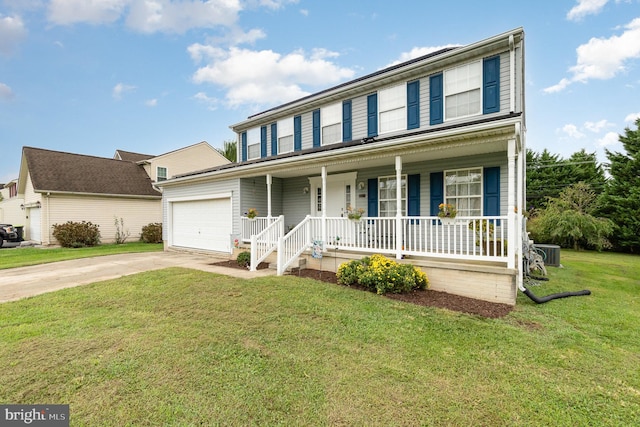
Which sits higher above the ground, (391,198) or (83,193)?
(83,193)

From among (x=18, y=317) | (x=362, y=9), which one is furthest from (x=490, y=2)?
(x=18, y=317)


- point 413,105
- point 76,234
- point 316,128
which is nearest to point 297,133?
point 316,128

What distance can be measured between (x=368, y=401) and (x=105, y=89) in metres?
21.6

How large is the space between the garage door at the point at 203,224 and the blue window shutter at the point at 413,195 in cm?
636

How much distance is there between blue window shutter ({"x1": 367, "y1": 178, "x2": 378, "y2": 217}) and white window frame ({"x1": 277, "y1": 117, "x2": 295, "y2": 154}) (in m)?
4.12

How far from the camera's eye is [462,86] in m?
7.93

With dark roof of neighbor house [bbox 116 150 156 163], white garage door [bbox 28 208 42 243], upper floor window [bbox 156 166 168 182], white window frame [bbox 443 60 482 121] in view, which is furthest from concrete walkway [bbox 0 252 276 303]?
dark roof of neighbor house [bbox 116 150 156 163]

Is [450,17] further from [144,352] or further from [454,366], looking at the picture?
[144,352]

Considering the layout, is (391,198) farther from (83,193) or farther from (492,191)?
(83,193)

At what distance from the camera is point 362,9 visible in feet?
34.4

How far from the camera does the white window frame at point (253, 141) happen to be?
12.8m

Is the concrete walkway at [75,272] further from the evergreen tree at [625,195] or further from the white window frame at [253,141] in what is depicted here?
the evergreen tree at [625,195]

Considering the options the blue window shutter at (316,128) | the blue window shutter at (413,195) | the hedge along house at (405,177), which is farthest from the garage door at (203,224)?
the blue window shutter at (413,195)

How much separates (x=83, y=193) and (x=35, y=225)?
3678mm
